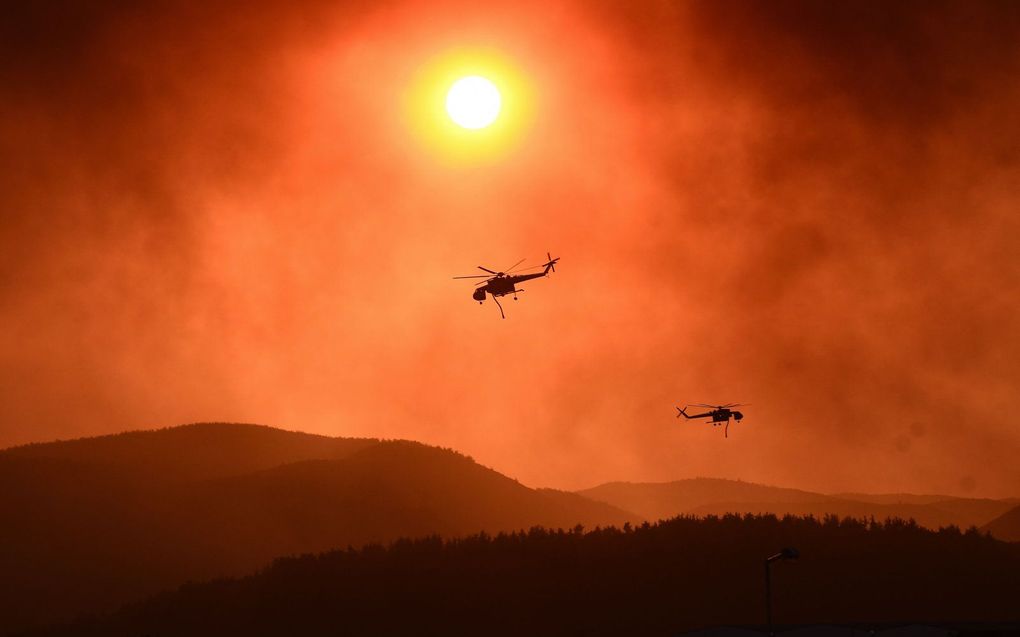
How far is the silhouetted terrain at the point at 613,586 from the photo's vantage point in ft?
412

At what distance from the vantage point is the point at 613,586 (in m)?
139

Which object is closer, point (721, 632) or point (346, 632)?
point (721, 632)

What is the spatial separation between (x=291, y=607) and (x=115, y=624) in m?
32.3

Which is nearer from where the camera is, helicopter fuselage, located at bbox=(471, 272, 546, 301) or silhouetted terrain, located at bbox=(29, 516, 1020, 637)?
helicopter fuselage, located at bbox=(471, 272, 546, 301)

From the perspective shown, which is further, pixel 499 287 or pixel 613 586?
pixel 613 586

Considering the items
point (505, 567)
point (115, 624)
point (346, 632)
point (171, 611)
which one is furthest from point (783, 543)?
point (115, 624)

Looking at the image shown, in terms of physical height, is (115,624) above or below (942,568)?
below

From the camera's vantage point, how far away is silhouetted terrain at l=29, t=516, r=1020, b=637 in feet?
412

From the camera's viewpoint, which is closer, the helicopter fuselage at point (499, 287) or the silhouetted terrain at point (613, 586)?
the helicopter fuselage at point (499, 287)

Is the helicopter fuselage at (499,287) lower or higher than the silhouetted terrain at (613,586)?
higher

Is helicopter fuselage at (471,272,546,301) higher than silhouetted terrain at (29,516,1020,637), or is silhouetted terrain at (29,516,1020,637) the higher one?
helicopter fuselage at (471,272,546,301)

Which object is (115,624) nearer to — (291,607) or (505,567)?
(291,607)

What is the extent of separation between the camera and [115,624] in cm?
16462

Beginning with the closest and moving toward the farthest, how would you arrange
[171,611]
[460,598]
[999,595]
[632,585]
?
[999,595] < [632,585] < [460,598] < [171,611]
